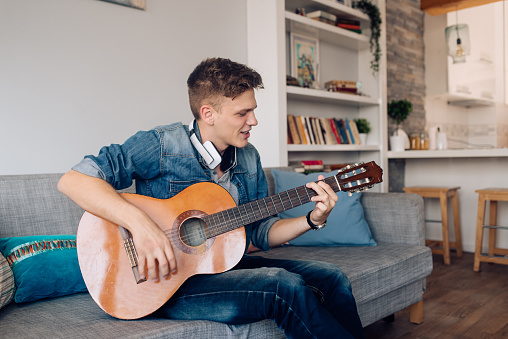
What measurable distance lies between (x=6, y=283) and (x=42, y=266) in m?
0.12

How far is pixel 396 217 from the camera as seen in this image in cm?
226

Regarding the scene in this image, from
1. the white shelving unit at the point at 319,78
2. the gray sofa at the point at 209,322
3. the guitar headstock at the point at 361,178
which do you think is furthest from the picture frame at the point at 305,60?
the guitar headstock at the point at 361,178

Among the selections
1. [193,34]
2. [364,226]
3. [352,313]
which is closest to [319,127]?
[193,34]

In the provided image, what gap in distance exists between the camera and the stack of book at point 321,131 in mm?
3412

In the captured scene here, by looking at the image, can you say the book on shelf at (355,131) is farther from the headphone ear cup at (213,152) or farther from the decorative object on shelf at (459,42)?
the headphone ear cup at (213,152)

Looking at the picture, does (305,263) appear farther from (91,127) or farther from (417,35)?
(417,35)

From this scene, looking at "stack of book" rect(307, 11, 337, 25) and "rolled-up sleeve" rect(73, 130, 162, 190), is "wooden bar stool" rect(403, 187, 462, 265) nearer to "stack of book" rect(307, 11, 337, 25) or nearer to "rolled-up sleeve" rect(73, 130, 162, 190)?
"stack of book" rect(307, 11, 337, 25)

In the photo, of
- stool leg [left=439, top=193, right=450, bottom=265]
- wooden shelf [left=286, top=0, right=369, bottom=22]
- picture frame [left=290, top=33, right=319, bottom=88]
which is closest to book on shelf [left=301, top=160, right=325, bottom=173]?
picture frame [left=290, top=33, right=319, bottom=88]

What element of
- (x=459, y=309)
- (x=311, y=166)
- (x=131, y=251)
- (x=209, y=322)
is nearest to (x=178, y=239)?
(x=131, y=251)

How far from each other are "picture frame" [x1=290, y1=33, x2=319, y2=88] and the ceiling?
1.67 m

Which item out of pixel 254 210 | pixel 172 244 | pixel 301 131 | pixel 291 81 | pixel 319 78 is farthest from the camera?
pixel 319 78

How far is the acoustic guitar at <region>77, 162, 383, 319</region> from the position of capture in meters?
1.24

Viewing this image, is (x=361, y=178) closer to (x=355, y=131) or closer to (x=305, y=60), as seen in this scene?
(x=305, y=60)

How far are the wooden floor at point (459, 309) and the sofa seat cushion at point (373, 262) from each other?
30 cm
